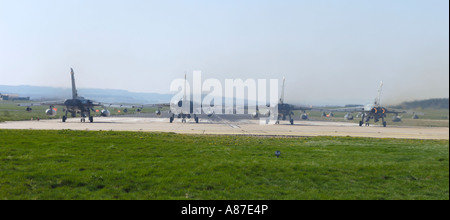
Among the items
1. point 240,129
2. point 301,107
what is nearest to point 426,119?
point 301,107

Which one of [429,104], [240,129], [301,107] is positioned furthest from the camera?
[301,107]

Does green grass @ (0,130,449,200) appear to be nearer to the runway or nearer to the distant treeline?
the distant treeline

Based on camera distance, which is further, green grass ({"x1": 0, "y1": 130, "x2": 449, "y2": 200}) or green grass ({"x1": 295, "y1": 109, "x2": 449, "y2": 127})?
green grass ({"x1": 0, "y1": 130, "x2": 449, "y2": 200})

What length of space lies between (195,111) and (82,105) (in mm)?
17316

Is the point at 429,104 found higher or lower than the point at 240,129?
higher

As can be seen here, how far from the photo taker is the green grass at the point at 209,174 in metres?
11.9

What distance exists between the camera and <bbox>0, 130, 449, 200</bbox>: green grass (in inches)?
467

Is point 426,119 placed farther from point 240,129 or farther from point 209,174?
point 209,174

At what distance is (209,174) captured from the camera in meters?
14.1

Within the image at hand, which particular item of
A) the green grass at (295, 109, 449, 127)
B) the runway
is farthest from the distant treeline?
the runway

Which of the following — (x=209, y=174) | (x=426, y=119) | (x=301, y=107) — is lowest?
(x=426, y=119)

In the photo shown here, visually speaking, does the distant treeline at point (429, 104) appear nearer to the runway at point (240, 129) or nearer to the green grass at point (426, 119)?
the green grass at point (426, 119)
